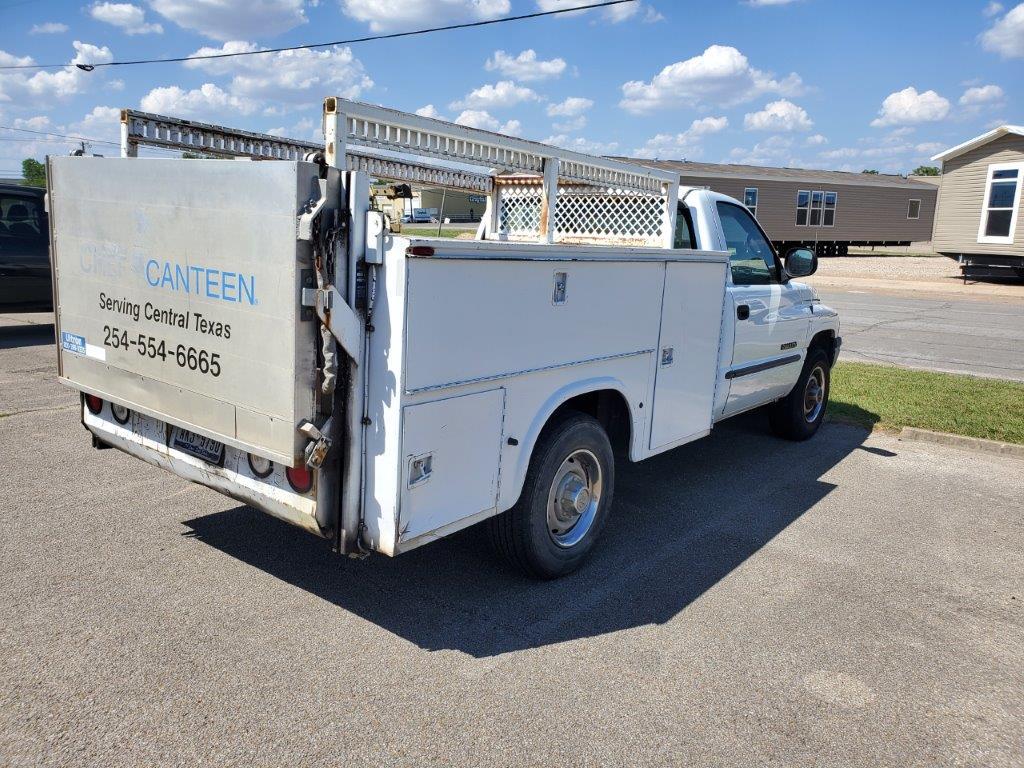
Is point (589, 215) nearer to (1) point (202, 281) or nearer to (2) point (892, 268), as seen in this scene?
(1) point (202, 281)

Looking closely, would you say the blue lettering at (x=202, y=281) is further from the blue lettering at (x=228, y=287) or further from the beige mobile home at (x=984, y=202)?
the beige mobile home at (x=984, y=202)

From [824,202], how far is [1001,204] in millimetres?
13858

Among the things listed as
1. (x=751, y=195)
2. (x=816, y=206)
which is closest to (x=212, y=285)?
(x=751, y=195)

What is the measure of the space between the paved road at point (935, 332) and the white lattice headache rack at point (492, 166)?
741cm

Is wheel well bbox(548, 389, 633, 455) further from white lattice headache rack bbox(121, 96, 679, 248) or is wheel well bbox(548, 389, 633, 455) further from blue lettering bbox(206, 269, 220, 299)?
blue lettering bbox(206, 269, 220, 299)

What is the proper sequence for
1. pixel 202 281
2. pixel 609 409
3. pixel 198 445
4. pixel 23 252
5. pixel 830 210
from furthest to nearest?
pixel 830 210 < pixel 23 252 < pixel 609 409 < pixel 198 445 < pixel 202 281

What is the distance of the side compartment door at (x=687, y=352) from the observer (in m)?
4.84

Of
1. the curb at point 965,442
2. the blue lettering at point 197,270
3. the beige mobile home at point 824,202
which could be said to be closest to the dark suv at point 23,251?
the blue lettering at point 197,270

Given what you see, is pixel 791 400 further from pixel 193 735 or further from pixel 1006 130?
pixel 1006 130

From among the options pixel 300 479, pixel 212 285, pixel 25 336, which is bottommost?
Result: pixel 25 336

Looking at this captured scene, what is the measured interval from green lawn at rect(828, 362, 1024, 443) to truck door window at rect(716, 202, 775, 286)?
8.61 ft

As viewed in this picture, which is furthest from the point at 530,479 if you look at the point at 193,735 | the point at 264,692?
the point at 193,735

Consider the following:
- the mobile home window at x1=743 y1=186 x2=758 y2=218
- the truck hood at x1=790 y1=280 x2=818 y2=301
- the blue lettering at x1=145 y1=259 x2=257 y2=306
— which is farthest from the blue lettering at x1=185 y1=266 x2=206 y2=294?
the mobile home window at x1=743 y1=186 x2=758 y2=218

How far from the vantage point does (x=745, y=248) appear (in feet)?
20.6
